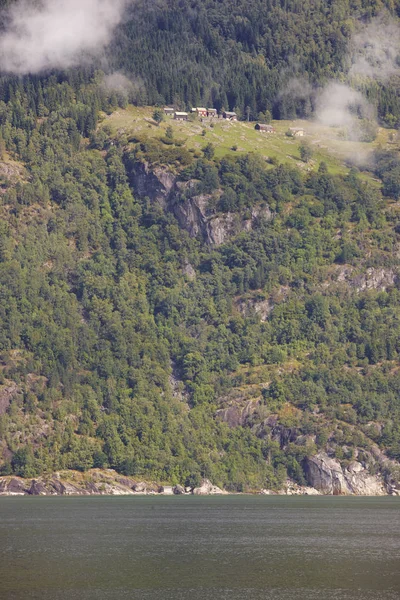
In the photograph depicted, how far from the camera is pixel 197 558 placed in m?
133

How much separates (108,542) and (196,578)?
98.3 ft

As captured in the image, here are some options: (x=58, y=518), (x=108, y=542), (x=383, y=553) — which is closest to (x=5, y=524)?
(x=58, y=518)

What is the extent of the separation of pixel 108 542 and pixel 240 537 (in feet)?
54.6

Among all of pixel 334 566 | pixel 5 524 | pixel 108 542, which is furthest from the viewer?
pixel 5 524

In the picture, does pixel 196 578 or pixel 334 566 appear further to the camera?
pixel 334 566

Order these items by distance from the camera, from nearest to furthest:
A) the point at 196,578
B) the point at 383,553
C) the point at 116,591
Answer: the point at 116,591, the point at 196,578, the point at 383,553

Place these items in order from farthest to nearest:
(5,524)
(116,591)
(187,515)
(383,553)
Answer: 1. (187,515)
2. (5,524)
3. (383,553)
4. (116,591)

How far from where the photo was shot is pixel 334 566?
422 ft

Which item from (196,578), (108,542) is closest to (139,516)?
(108,542)

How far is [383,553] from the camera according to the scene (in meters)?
138

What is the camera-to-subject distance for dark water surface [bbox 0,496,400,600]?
112938mm

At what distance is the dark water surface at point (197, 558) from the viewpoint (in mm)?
112938

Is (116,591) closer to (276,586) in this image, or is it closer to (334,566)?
(276,586)

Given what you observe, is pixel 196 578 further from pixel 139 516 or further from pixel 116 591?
pixel 139 516
